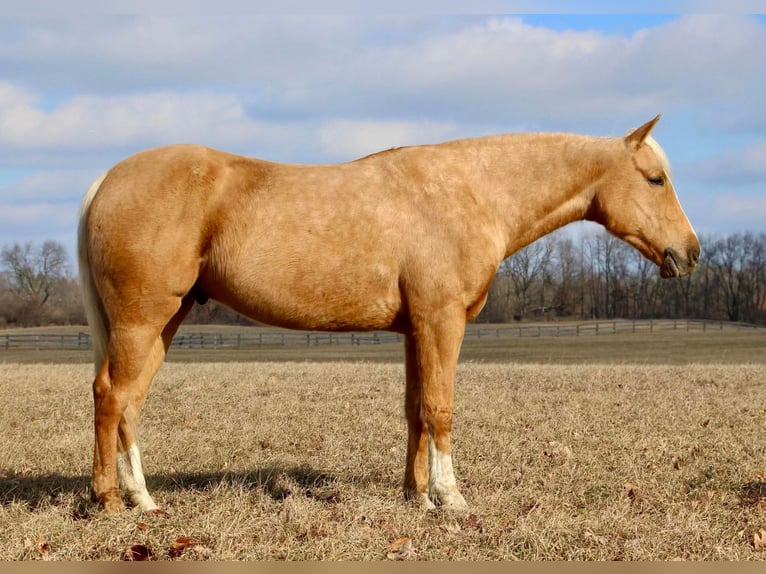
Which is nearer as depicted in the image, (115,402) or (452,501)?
(115,402)

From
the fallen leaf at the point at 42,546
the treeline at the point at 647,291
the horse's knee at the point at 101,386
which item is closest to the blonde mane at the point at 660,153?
the horse's knee at the point at 101,386

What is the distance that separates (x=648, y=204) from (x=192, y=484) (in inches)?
169

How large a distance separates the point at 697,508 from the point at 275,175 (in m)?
3.95

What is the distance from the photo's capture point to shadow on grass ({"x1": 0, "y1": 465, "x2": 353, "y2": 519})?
5.84m

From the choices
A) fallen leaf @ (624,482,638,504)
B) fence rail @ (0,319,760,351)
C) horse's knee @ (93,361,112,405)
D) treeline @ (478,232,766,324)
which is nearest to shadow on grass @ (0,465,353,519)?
horse's knee @ (93,361,112,405)

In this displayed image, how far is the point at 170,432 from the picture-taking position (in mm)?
8797

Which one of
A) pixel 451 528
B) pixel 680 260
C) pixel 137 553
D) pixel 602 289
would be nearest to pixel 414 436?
pixel 451 528

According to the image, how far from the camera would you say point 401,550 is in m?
4.54

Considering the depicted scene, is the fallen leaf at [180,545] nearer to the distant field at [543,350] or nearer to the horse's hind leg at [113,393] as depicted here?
the horse's hind leg at [113,393]

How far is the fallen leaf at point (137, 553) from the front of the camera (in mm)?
4387

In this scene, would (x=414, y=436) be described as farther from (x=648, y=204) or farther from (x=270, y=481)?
(x=648, y=204)

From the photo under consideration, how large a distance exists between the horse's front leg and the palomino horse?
10 millimetres

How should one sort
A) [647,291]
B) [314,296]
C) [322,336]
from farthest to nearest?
1. [647,291]
2. [322,336]
3. [314,296]

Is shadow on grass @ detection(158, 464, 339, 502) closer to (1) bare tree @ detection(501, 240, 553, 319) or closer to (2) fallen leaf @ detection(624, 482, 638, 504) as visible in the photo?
(2) fallen leaf @ detection(624, 482, 638, 504)
